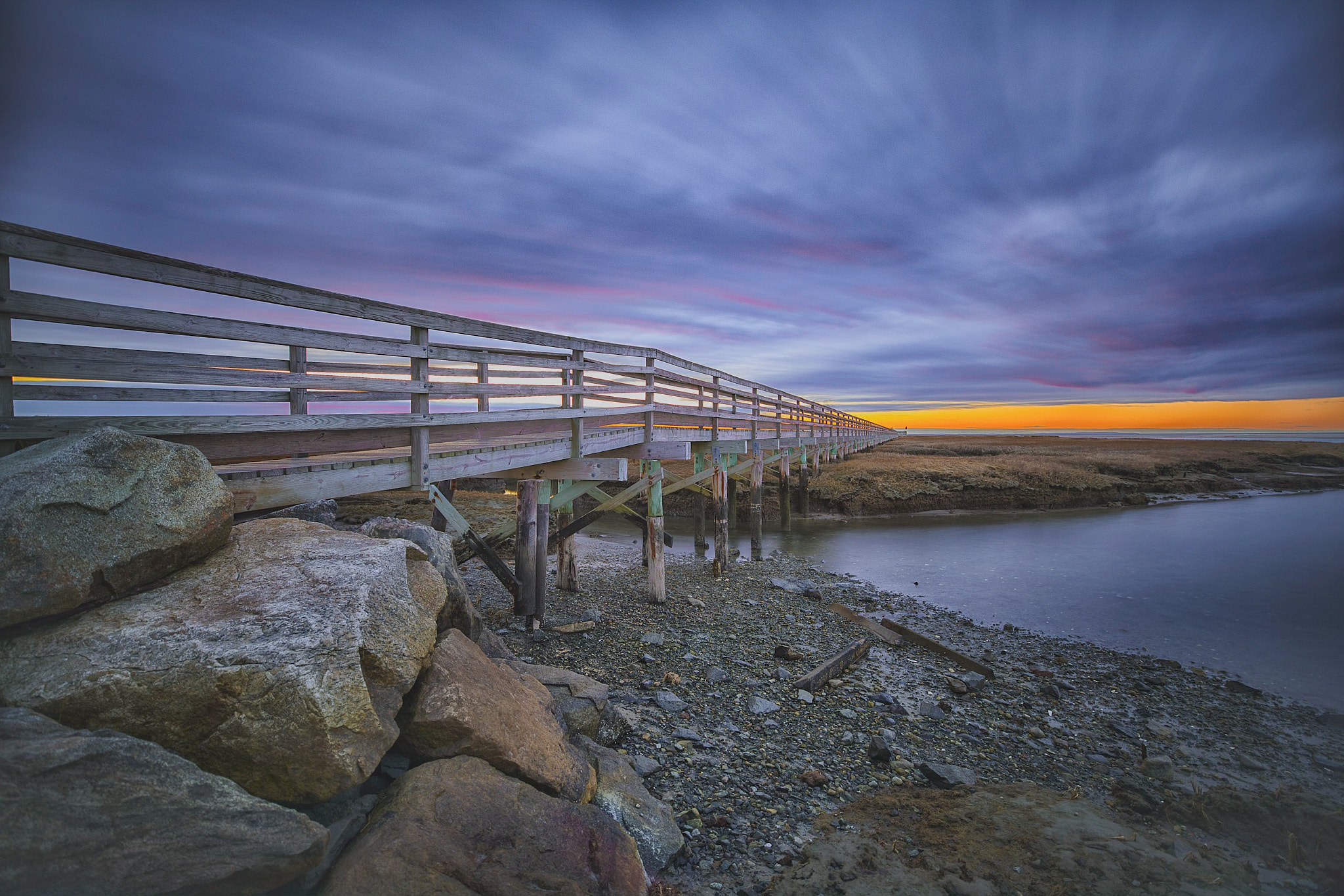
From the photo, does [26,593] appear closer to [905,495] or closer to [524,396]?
[524,396]

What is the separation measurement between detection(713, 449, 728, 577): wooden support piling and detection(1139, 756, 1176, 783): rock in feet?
30.4

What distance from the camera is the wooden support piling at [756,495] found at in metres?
18.2

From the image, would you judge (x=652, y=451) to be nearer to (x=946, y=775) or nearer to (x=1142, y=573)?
(x=946, y=775)

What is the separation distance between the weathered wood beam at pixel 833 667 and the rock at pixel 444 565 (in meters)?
4.40

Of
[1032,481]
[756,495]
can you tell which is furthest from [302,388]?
[1032,481]

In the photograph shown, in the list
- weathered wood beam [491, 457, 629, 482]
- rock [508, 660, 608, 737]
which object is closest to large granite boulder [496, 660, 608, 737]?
rock [508, 660, 608, 737]

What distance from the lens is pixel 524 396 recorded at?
25.3 ft

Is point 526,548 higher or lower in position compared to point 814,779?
higher

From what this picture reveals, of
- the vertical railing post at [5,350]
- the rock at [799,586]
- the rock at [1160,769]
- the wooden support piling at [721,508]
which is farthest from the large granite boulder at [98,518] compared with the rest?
the wooden support piling at [721,508]

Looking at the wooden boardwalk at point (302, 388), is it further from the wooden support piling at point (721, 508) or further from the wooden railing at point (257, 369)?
the wooden support piling at point (721, 508)

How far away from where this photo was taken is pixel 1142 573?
55.9 ft

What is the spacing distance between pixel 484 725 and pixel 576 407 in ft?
19.8

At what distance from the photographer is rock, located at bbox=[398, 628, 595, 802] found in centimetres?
337

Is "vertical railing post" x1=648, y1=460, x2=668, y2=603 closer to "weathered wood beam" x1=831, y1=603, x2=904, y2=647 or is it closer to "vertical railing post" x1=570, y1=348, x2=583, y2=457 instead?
"vertical railing post" x1=570, y1=348, x2=583, y2=457
